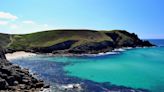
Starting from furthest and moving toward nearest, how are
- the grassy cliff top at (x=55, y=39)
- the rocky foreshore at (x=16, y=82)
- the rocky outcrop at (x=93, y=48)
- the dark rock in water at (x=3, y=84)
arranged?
the grassy cliff top at (x=55, y=39) → the rocky outcrop at (x=93, y=48) → the rocky foreshore at (x=16, y=82) → the dark rock in water at (x=3, y=84)

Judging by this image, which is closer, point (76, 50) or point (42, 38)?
point (76, 50)

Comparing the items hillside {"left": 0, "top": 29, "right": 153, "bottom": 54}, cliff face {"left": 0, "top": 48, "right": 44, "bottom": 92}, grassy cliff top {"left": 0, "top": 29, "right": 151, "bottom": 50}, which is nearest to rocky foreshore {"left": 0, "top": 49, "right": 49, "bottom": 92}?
cliff face {"left": 0, "top": 48, "right": 44, "bottom": 92}

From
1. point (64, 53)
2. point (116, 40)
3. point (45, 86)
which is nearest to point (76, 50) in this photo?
point (64, 53)

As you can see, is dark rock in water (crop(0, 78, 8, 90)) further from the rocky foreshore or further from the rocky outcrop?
the rocky outcrop

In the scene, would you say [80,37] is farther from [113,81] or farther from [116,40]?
[113,81]

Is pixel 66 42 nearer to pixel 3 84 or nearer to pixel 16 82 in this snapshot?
pixel 16 82

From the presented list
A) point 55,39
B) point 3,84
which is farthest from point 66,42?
point 3,84

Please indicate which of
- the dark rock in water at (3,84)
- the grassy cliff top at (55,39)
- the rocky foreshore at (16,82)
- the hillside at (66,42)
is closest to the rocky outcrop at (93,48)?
the hillside at (66,42)

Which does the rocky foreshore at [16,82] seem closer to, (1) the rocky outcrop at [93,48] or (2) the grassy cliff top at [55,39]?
(1) the rocky outcrop at [93,48]

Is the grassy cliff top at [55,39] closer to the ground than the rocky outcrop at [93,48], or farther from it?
farther from it
